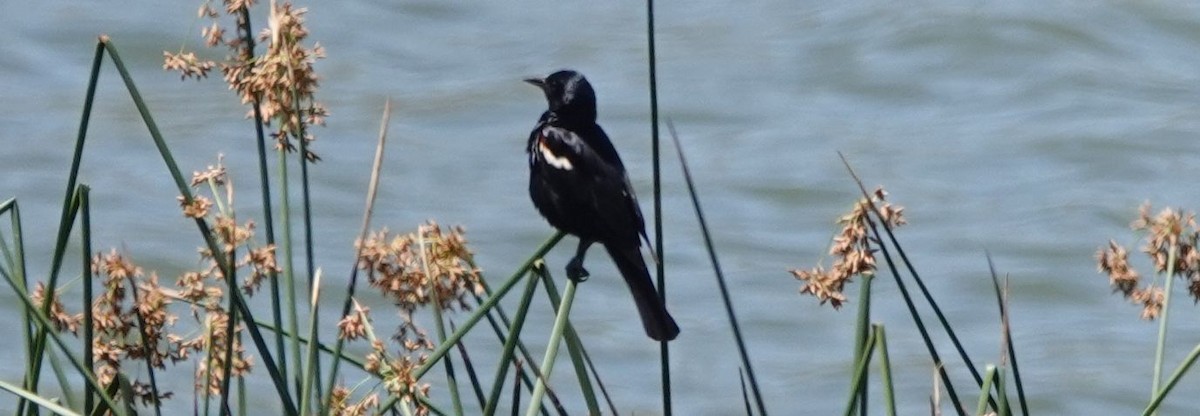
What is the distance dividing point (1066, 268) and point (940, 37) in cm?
219

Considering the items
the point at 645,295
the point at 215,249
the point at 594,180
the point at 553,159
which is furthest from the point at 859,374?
the point at 553,159

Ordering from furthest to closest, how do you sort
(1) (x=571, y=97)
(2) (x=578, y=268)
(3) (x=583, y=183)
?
(1) (x=571, y=97) → (3) (x=583, y=183) → (2) (x=578, y=268)

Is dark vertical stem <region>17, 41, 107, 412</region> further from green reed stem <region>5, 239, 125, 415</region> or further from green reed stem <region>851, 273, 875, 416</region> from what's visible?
green reed stem <region>851, 273, 875, 416</region>

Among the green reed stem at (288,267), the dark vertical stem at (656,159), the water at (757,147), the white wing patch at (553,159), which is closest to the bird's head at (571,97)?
the white wing patch at (553,159)

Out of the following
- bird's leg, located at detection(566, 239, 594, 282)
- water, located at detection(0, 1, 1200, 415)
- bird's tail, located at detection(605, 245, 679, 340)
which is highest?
bird's leg, located at detection(566, 239, 594, 282)

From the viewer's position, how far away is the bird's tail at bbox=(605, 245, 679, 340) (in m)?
2.85

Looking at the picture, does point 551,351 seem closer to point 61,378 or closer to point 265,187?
point 265,187

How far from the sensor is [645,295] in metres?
3.01

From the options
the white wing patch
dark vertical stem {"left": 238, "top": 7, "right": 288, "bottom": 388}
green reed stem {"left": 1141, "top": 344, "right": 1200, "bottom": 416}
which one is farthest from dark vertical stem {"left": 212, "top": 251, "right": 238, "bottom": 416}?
the white wing patch

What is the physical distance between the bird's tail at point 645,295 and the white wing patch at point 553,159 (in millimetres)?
162

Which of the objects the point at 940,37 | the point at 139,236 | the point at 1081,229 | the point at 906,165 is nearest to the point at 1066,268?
the point at 1081,229

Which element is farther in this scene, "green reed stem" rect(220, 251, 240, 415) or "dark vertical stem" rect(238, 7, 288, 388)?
"dark vertical stem" rect(238, 7, 288, 388)

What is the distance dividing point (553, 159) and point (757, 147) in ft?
16.0

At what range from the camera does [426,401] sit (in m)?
2.29
